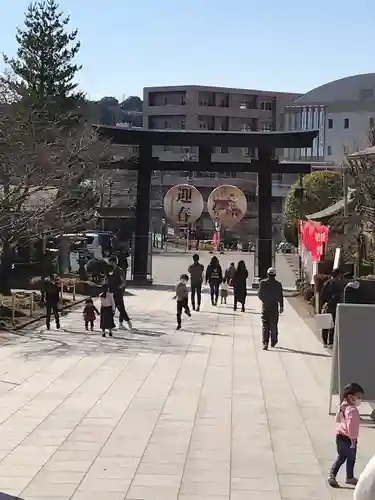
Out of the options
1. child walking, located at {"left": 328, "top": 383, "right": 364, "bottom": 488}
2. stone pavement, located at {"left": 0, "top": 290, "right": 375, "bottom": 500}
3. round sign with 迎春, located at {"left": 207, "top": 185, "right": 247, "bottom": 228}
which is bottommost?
stone pavement, located at {"left": 0, "top": 290, "right": 375, "bottom": 500}

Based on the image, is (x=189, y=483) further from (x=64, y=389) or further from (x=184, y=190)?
(x=184, y=190)

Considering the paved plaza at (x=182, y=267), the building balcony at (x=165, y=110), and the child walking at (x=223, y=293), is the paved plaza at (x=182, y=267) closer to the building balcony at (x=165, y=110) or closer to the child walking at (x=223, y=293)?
the child walking at (x=223, y=293)

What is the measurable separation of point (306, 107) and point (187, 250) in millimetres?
24262

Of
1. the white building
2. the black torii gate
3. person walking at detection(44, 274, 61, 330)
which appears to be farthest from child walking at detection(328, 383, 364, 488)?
the white building

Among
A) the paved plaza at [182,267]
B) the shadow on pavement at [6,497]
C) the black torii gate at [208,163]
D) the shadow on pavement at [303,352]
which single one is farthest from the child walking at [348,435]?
the paved plaza at [182,267]

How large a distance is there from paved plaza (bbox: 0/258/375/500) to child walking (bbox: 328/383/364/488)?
0.22 m

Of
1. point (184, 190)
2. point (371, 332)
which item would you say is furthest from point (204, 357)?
point (184, 190)

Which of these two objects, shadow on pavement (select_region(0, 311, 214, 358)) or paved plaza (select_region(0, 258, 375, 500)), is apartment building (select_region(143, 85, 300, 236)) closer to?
shadow on pavement (select_region(0, 311, 214, 358))

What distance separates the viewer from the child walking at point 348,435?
25.4 ft

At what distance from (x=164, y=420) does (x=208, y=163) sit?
26.7 m

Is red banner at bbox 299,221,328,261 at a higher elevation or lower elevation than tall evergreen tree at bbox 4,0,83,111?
lower

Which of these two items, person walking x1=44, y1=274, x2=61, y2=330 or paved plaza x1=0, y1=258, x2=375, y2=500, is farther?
person walking x1=44, y1=274, x2=61, y2=330

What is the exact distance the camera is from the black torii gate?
36.2 meters

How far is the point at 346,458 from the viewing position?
25.6ft
